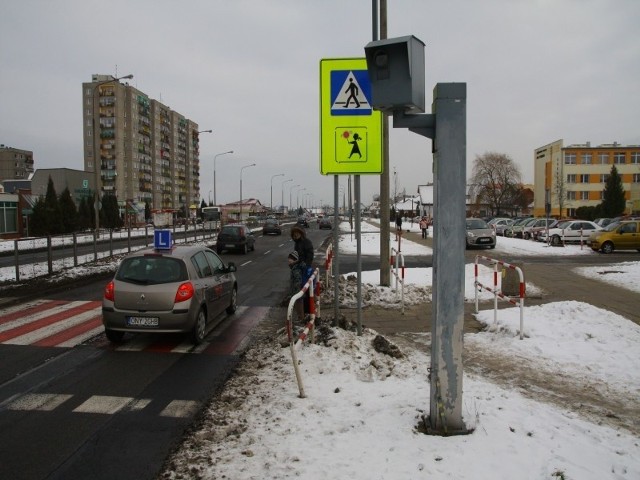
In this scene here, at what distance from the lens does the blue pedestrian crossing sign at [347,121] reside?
23.3ft

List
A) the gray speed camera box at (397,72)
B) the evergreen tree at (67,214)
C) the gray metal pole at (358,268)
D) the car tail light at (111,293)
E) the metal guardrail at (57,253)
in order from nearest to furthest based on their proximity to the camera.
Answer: the gray speed camera box at (397,72) → the gray metal pole at (358,268) → the car tail light at (111,293) → the metal guardrail at (57,253) → the evergreen tree at (67,214)

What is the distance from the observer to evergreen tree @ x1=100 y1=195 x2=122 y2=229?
63500mm

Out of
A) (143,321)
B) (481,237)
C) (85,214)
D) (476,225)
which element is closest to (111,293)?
(143,321)

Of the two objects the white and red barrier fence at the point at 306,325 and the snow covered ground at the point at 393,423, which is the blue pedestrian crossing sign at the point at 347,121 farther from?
the snow covered ground at the point at 393,423

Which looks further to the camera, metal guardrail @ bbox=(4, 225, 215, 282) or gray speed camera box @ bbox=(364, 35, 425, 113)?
metal guardrail @ bbox=(4, 225, 215, 282)

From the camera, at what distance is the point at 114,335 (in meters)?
8.02

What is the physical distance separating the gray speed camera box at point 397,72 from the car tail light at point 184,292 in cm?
476

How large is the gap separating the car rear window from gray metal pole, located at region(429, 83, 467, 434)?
16.0 ft

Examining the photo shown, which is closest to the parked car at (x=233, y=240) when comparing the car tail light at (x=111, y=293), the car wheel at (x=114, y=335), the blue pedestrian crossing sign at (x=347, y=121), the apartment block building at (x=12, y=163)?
the car wheel at (x=114, y=335)

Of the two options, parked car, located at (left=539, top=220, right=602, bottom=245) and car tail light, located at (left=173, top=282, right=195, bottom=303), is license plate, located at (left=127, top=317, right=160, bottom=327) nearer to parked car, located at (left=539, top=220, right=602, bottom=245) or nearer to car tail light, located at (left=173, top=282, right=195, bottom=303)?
car tail light, located at (left=173, top=282, right=195, bottom=303)

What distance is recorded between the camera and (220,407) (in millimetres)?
5172

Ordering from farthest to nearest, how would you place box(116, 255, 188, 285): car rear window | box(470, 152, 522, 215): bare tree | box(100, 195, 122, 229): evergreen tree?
1. box(470, 152, 522, 215): bare tree
2. box(100, 195, 122, 229): evergreen tree
3. box(116, 255, 188, 285): car rear window

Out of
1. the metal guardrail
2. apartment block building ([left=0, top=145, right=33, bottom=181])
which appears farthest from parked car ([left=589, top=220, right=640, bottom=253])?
apartment block building ([left=0, top=145, right=33, bottom=181])

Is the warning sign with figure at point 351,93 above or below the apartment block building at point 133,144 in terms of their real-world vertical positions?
below
